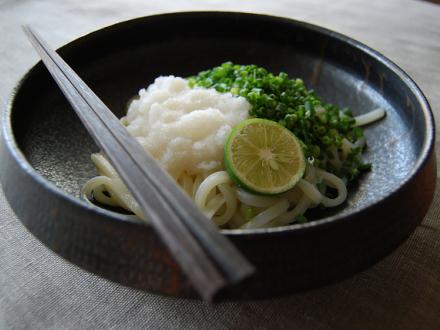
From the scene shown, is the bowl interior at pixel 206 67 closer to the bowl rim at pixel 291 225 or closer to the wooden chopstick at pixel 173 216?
the bowl rim at pixel 291 225

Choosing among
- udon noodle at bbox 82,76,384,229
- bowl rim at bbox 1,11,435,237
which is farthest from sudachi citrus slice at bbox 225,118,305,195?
bowl rim at bbox 1,11,435,237

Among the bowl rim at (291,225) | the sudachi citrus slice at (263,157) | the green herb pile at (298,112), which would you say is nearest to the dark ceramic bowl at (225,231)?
the bowl rim at (291,225)

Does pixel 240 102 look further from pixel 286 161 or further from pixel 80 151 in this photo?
pixel 80 151

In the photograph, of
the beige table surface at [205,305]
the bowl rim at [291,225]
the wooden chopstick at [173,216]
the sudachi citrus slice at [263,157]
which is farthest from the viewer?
the sudachi citrus slice at [263,157]

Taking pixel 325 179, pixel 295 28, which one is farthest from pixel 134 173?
pixel 295 28

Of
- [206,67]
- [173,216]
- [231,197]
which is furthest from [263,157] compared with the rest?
[206,67]

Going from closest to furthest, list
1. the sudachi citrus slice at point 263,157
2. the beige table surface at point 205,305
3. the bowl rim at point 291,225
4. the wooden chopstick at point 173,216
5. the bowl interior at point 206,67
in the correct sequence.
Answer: the wooden chopstick at point 173,216, the bowl rim at point 291,225, the beige table surface at point 205,305, the sudachi citrus slice at point 263,157, the bowl interior at point 206,67

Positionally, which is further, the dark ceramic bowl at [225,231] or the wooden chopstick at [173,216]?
the dark ceramic bowl at [225,231]

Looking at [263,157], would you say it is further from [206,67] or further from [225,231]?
[206,67]
